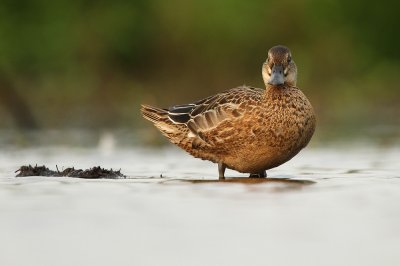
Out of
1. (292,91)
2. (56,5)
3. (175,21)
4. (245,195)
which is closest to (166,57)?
(175,21)

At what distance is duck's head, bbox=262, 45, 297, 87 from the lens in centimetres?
893

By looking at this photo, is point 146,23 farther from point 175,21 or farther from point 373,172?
point 373,172

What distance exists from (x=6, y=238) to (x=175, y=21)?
12658 mm

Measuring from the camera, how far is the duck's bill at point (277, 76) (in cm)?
888

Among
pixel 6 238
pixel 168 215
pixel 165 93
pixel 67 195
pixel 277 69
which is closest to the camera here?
pixel 6 238

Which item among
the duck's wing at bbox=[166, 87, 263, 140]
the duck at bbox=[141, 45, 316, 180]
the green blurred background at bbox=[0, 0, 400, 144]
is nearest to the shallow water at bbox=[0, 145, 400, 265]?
the duck at bbox=[141, 45, 316, 180]

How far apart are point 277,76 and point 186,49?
927 centimetres

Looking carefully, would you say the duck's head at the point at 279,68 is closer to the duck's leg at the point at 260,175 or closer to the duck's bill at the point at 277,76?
the duck's bill at the point at 277,76

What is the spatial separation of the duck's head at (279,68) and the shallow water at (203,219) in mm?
771

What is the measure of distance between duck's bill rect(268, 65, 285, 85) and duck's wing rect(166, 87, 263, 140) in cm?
24

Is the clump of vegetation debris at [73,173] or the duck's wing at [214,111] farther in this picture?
the duck's wing at [214,111]

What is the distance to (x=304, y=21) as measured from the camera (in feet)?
58.9

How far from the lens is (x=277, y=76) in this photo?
8.94 metres

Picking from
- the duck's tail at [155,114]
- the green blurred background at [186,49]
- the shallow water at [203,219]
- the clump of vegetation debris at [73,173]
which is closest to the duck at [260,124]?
the shallow water at [203,219]
